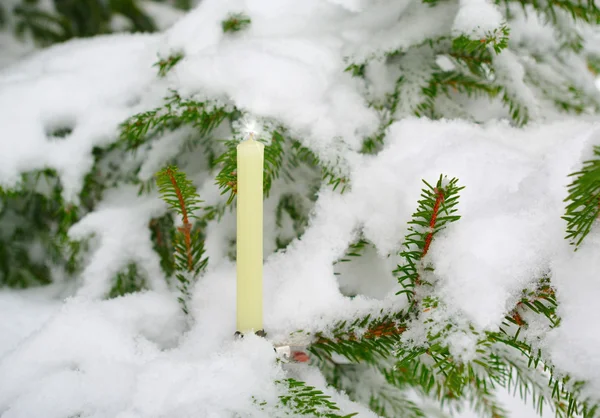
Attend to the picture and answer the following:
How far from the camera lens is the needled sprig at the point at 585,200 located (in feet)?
1.68

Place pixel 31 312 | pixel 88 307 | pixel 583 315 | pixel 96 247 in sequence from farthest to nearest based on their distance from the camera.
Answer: pixel 96 247
pixel 31 312
pixel 88 307
pixel 583 315

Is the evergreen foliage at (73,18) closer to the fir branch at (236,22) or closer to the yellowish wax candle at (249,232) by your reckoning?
the fir branch at (236,22)

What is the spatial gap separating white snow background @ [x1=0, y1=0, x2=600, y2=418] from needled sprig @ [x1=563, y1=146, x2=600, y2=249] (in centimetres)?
2

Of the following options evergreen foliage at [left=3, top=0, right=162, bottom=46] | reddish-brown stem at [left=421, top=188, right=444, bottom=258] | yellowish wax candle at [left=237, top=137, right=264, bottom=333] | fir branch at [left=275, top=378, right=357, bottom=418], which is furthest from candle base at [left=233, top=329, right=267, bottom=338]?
evergreen foliage at [left=3, top=0, right=162, bottom=46]

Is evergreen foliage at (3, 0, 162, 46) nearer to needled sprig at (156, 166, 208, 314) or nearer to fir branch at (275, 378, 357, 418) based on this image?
needled sprig at (156, 166, 208, 314)

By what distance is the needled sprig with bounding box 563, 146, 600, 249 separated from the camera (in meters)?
0.51

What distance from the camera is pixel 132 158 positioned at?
3.93 ft

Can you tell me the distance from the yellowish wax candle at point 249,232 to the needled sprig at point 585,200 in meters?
0.38

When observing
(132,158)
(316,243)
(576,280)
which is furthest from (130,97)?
(576,280)

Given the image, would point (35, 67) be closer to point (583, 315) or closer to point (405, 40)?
point (405, 40)

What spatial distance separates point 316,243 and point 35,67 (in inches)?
38.3

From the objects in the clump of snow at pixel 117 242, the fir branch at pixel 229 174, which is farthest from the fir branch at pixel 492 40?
the clump of snow at pixel 117 242

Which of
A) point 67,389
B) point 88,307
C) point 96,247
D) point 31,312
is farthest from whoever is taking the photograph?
point 96,247

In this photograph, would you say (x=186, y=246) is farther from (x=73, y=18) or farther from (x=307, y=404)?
(x=73, y=18)
